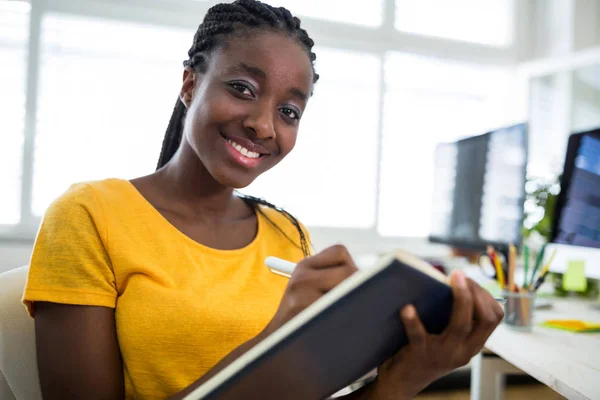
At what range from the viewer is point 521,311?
0.93 meters

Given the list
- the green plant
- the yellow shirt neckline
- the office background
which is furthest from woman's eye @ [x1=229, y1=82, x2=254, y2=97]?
the green plant

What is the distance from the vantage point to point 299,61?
77cm

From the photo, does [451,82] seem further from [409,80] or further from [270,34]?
[270,34]

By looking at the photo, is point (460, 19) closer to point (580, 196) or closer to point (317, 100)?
point (317, 100)

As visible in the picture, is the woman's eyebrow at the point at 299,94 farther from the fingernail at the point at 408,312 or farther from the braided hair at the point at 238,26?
the fingernail at the point at 408,312

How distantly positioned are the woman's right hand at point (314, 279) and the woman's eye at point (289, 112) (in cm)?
36

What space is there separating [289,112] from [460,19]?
2242 mm

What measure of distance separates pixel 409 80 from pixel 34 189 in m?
1.85

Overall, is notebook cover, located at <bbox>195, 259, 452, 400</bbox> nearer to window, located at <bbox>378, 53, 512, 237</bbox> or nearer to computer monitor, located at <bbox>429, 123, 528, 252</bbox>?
computer monitor, located at <bbox>429, 123, 528, 252</bbox>

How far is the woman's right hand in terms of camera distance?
1.62 feet

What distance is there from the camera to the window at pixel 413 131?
247 centimetres

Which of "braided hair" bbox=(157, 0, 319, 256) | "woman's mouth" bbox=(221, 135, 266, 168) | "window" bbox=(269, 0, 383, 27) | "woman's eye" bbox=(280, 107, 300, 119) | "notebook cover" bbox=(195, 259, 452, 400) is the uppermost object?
"window" bbox=(269, 0, 383, 27)

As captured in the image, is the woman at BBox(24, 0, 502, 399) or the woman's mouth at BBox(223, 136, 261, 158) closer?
the woman at BBox(24, 0, 502, 399)

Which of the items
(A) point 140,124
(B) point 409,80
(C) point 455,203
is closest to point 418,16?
(B) point 409,80
